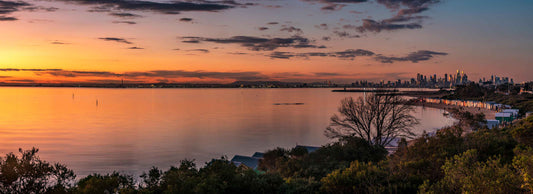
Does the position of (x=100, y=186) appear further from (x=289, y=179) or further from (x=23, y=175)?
(x=289, y=179)

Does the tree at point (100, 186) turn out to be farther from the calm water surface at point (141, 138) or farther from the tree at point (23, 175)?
the calm water surface at point (141, 138)

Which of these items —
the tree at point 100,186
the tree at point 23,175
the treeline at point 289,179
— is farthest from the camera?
the tree at point 23,175

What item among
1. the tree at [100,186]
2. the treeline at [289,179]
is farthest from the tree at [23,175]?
the tree at [100,186]

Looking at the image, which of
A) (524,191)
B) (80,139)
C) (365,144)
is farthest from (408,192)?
(80,139)

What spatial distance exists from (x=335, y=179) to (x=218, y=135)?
2309 inches

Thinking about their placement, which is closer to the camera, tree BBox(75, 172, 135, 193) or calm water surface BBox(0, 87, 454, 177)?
tree BBox(75, 172, 135, 193)

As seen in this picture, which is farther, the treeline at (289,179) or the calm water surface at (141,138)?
the calm water surface at (141,138)

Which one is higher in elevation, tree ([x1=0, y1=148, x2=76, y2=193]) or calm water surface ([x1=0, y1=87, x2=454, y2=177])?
tree ([x1=0, y1=148, x2=76, y2=193])

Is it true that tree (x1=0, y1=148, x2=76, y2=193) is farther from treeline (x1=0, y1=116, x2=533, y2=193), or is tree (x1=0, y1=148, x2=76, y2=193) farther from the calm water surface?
the calm water surface

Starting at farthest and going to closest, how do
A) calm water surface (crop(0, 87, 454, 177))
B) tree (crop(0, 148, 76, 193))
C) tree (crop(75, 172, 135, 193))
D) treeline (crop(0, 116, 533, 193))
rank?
1. calm water surface (crop(0, 87, 454, 177))
2. tree (crop(0, 148, 76, 193))
3. tree (crop(75, 172, 135, 193))
4. treeline (crop(0, 116, 533, 193))

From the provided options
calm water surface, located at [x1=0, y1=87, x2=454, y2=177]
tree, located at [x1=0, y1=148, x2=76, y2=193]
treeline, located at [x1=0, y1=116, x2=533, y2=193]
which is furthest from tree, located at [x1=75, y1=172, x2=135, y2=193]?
calm water surface, located at [x1=0, y1=87, x2=454, y2=177]

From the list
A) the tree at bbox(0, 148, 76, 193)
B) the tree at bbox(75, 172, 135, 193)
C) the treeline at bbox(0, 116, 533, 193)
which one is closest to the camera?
the treeline at bbox(0, 116, 533, 193)

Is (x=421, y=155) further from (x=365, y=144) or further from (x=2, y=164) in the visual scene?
(x=2, y=164)

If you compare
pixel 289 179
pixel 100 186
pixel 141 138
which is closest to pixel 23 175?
pixel 100 186
